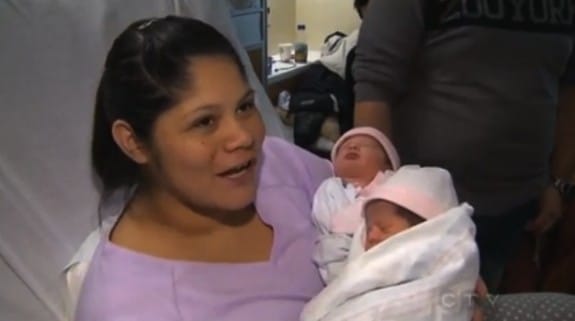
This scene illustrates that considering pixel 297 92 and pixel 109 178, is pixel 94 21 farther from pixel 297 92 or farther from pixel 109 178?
pixel 297 92

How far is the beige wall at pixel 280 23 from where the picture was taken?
3191mm

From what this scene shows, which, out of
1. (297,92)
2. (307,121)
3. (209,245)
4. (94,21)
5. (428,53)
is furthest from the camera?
(297,92)

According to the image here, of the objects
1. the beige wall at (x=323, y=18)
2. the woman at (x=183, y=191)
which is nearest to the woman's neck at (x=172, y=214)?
the woman at (x=183, y=191)

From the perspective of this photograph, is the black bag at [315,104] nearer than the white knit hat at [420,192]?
No

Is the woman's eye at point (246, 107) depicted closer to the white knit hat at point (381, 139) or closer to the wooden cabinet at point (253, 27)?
the white knit hat at point (381, 139)

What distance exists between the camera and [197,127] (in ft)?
2.97

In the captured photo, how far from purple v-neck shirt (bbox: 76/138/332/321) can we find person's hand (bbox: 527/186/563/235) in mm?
723

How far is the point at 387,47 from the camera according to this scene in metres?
1.22

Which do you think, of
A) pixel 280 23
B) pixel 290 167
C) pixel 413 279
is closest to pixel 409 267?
pixel 413 279

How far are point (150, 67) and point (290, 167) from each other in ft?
1.32

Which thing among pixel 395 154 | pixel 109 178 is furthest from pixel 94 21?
pixel 395 154

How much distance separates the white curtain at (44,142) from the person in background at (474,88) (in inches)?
21.4

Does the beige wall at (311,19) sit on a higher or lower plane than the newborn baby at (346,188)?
lower

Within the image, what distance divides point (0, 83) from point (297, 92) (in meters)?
2.09
